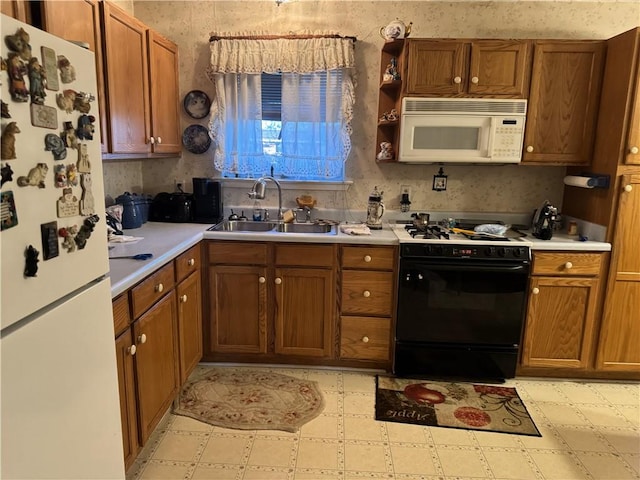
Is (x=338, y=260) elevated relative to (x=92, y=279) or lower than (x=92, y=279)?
lower

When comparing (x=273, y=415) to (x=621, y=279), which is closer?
(x=273, y=415)

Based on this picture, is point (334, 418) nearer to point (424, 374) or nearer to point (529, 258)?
point (424, 374)

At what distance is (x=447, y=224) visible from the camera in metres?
3.11

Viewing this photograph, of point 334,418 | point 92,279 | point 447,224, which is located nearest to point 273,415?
point 334,418

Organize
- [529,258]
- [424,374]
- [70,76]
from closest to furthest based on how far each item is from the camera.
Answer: [70,76]
[529,258]
[424,374]

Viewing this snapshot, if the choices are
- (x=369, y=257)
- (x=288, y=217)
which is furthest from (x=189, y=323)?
(x=369, y=257)

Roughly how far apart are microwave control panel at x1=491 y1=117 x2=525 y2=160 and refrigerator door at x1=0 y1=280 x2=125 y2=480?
7.92 ft

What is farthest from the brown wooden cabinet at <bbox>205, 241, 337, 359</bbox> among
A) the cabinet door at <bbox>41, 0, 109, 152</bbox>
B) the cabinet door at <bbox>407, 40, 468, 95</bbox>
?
the cabinet door at <bbox>407, 40, 468, 95</bbox>

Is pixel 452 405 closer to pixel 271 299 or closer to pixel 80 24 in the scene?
pixel 271 299

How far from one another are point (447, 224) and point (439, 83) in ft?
3.12

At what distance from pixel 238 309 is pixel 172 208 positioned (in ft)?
2.85

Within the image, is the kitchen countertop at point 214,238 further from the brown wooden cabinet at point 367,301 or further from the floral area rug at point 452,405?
the floral area rug at point 452,405

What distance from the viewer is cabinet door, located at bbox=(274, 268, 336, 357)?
2787 millimetres

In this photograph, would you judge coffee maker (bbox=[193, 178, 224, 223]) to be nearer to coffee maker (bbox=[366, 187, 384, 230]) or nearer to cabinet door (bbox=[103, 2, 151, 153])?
cabinet door (bbox=[103, 2, 151, 153])
